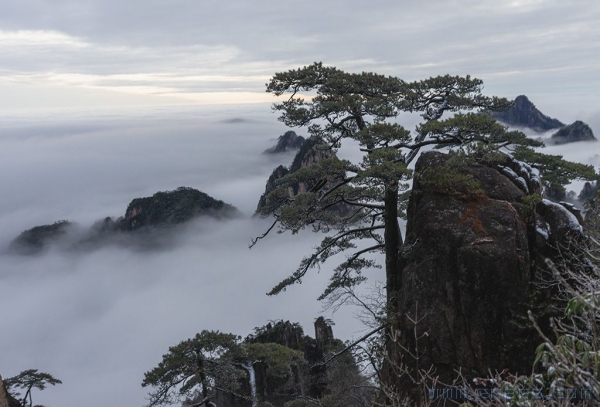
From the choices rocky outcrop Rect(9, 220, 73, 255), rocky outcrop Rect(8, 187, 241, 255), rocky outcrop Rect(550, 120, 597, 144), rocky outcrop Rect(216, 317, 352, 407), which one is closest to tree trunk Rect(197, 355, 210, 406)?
rocky outcrop Rect(216, 317, 352, 407)

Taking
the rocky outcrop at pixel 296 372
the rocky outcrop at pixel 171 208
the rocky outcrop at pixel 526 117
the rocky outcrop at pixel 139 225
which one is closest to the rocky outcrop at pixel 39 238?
the rocky outcrop at pixel 139 225

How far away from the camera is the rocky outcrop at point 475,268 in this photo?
870 cm

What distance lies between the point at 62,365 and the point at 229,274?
58548 mm

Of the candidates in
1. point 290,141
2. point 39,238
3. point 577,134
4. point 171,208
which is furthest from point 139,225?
point 577,134

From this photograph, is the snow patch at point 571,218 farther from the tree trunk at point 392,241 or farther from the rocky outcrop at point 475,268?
the tree trunk at point 392,241

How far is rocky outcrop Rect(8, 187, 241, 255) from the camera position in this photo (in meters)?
117

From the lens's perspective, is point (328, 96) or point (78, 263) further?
point (78, 263)

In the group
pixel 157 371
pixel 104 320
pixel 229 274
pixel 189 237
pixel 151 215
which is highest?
pixel 157 371

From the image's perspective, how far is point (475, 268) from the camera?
891 centimetres

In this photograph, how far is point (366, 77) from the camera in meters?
11.8

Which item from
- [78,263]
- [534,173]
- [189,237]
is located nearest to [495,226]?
[534,173]

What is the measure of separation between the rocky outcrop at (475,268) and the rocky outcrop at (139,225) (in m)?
110

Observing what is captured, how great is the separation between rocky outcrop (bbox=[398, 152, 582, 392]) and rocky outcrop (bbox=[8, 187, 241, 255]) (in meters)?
110

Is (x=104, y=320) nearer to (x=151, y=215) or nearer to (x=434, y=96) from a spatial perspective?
(x=151, y=215)
